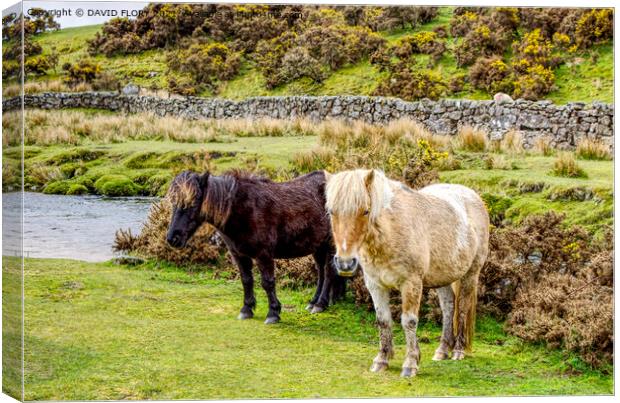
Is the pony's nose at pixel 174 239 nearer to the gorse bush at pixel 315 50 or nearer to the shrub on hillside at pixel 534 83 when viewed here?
the gorse bush at pixel 315 50

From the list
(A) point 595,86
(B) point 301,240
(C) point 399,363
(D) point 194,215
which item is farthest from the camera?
(A) point 595,86

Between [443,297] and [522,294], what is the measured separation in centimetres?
124

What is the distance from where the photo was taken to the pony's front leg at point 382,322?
335 inches

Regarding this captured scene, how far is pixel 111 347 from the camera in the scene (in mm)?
9320

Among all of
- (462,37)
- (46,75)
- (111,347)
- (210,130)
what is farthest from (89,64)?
(462,37)

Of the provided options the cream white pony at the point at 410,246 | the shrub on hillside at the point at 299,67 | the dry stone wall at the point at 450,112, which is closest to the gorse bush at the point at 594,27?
the dry stone wall at the point at 450,112

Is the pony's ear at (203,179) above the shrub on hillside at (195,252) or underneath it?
above

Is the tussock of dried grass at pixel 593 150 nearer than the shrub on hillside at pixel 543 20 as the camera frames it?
No

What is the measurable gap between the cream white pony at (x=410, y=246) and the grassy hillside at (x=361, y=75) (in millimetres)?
2632

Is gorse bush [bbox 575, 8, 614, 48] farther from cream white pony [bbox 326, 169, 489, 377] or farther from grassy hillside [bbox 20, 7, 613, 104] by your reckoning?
cream white pony [bbox 326, 169, 489, 377]

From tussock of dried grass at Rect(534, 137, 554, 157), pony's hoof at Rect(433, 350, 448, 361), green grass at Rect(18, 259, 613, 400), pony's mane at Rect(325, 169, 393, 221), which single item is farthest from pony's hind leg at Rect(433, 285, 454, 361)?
tussock of dried grass at Rect(534, 137, 554, 157)

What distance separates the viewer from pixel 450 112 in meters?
12.0

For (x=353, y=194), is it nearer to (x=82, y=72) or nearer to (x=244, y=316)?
(x=244, y=316)

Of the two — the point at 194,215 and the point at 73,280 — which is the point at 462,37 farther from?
the point at 73,280
